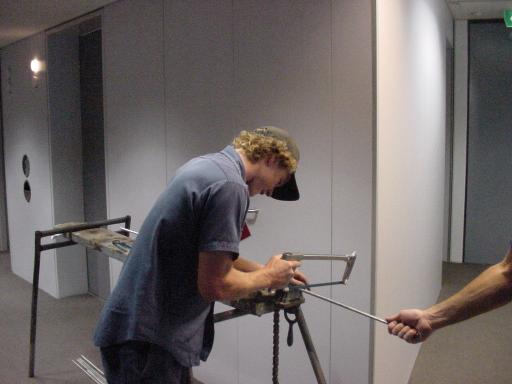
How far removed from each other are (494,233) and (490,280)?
433 centimetres

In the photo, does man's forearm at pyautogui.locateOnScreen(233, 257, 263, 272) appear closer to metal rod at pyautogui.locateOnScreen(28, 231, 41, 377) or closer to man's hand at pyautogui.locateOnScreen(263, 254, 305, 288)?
man's hand at pyautogui.locateOnScreen(263, 254, 305, 288)

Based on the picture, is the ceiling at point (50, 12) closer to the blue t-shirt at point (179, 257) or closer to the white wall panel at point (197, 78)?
the white wall panel at point (197, 78)

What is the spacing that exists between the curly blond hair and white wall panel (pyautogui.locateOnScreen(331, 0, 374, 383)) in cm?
68

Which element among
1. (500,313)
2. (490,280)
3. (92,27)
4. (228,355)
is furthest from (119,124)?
(500,313)

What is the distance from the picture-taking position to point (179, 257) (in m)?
1.52

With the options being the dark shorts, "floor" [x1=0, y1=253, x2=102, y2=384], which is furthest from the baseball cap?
"floor" [x1=0, y1=253, x2=102, y2=384]

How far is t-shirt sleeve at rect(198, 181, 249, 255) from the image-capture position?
1421 mm

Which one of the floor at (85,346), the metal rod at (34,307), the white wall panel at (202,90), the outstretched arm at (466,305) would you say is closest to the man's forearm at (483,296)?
the outstretched arm at (466,305)

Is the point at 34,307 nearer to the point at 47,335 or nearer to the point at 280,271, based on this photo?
the point at 47,335

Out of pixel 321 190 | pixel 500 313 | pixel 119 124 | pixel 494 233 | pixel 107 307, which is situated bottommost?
pixel 500 313

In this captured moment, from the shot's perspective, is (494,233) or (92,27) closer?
(92,27)

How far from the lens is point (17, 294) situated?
15.9 feet

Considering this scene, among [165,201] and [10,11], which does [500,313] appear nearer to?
[165,201]

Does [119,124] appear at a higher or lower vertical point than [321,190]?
higher
